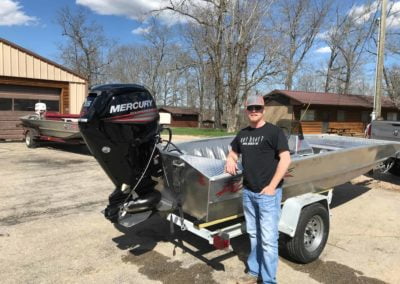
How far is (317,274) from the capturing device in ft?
13.6

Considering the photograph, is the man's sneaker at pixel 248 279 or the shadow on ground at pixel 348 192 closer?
the man's sneaker at pixel 248 279

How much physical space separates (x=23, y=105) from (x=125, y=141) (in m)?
15.6

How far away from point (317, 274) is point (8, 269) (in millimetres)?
3244

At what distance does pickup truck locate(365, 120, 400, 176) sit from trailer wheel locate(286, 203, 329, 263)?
4495 mm

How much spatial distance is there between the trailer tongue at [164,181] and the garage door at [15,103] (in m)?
14.8

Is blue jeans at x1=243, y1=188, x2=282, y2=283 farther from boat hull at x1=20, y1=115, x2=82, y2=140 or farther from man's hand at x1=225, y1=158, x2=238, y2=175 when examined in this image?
boat hull at x1=20, y1=115, x2=82, y2=140

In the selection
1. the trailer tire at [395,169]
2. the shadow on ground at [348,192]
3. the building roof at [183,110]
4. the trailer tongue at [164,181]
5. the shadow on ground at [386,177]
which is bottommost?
the shadow on ground at [348,192]

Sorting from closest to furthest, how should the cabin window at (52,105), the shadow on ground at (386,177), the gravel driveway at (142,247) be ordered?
the gravel driveway at (142,247), the shadow on ground at (386,177), the cabin window at (52,105)

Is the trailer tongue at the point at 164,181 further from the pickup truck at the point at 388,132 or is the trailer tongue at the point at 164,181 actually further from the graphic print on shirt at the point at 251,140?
the pickup truck at the point at 388,132

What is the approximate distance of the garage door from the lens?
17.0 m

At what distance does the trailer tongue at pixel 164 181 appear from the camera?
3.81 metres

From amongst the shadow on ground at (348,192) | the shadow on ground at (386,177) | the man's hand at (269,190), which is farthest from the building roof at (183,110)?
the man's hand at (269,190)

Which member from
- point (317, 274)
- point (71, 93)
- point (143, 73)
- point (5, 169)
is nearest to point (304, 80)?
point (143, 73)

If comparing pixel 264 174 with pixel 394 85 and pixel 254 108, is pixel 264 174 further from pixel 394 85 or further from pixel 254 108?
pixel 394 85
